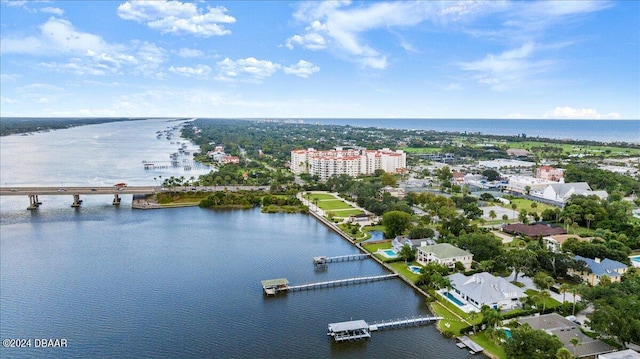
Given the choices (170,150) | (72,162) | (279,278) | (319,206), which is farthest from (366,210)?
(170,150)

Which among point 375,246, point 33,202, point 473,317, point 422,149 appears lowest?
point 375,246

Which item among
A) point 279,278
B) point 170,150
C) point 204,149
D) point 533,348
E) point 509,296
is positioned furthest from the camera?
point 170,150

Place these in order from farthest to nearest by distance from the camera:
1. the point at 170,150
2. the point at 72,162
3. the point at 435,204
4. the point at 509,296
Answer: the point at 170,150
the point at 72,162
the point at 435,204
the point at 509,296

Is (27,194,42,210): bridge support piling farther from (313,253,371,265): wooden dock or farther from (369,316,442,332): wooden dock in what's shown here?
(369,316,442,332): wooden dock

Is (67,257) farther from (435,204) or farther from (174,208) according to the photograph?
(435,204)

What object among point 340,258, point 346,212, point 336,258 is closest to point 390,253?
point 340,258

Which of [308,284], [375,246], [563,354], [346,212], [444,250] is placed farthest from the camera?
[346,212]

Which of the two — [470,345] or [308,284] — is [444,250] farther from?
[470,345]

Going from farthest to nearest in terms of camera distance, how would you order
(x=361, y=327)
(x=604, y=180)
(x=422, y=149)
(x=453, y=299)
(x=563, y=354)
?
(x=422, y=149)
(x=604, y=180)
(x=453, y=299)
(x=361, y=327)
(x=563, y=354)
